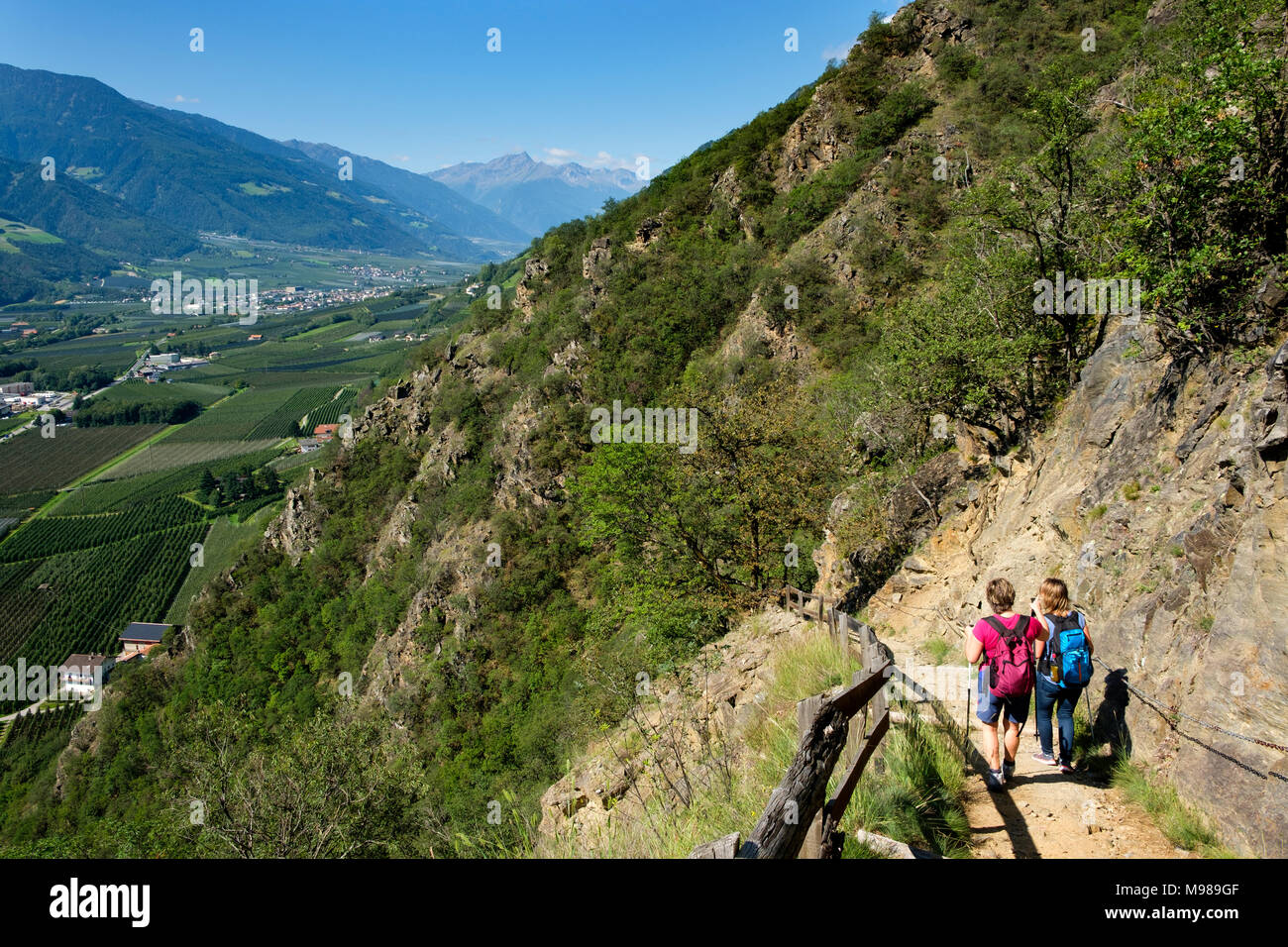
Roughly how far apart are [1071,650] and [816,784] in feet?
12.0

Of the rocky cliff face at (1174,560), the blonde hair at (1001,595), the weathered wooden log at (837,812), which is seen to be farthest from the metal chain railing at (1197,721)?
the weathered wooden log at (837,812)

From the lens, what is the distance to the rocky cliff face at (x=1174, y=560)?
188 inches

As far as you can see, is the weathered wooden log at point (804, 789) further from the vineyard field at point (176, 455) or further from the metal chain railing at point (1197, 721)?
the vineyard field at point (176, 455)

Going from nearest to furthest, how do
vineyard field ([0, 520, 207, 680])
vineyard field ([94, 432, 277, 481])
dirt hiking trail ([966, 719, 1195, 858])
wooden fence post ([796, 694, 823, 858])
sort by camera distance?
1. wooden fence post ([796, 694, 823, 858])
2. dirt hiking trail ([966, 719, 1195, 858])
3. vineyard field ([0, 520, 207, 680])
4. vineyard field ([94, 432, 277, 481])

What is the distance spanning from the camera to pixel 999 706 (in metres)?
5.70

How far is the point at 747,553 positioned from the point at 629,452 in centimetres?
430

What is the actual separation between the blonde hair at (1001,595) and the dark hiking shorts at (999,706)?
2.19ft

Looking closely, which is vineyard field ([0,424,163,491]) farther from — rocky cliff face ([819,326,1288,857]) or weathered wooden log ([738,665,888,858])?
weathered wooden log ([738,665,888,858])

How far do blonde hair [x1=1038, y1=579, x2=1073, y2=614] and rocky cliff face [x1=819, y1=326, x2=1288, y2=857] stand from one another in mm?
1021

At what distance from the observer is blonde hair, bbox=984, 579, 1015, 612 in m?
5.74

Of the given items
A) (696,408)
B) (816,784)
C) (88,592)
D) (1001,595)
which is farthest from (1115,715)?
(88,592)

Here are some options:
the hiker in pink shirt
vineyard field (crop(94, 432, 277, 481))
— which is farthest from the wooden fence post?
vineyard field (crop(94, 432, 277, 481))

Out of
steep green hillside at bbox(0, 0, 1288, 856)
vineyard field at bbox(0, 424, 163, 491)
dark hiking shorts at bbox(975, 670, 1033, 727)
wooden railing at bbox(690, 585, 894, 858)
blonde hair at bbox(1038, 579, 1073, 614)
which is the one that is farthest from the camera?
vineyard field at bbox(0, 424, 163, 491)
